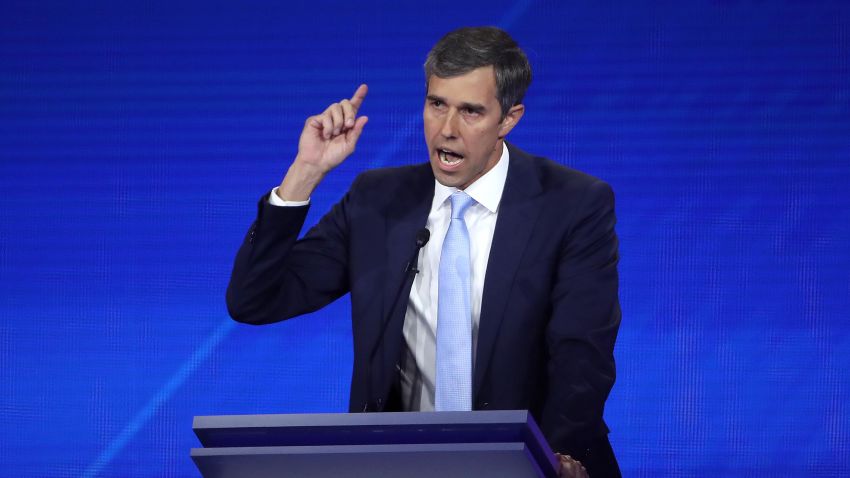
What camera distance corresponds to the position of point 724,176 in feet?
11.1

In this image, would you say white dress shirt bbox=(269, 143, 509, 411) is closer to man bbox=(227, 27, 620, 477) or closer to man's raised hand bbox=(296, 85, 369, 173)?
man bbox=(227, 27, 620, 477)

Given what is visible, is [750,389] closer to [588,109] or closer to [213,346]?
[588,109]

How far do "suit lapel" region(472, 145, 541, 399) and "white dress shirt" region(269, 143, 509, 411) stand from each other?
26mm

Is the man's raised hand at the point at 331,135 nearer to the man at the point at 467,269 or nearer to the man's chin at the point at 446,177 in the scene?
the man at the point at 467,269

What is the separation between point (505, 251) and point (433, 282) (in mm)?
137

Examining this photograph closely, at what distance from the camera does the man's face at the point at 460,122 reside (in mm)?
1975

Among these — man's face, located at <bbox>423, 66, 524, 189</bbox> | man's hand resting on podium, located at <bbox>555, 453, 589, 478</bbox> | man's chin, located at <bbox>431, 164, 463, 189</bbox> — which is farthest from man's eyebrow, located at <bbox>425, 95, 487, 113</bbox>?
man's hand resting on podium, located at <bbox>555, 453, 589, 478</bbox>

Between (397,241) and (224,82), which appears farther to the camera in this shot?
(224,82)

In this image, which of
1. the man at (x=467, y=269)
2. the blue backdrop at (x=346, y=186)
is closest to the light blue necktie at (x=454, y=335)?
the man at (x=467, y=269)

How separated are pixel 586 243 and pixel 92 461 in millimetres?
2177

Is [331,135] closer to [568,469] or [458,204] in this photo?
[458,204]

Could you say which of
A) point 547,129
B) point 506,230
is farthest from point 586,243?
point 547,129

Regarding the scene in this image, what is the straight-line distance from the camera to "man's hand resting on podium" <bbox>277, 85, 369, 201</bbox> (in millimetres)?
1943

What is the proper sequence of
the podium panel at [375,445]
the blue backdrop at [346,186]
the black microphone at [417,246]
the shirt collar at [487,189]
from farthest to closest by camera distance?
the blue backdrop at [346,186] → the shirt collar at [487,189] → the black microphone at [417,246] → the podium panel at [375,445]
